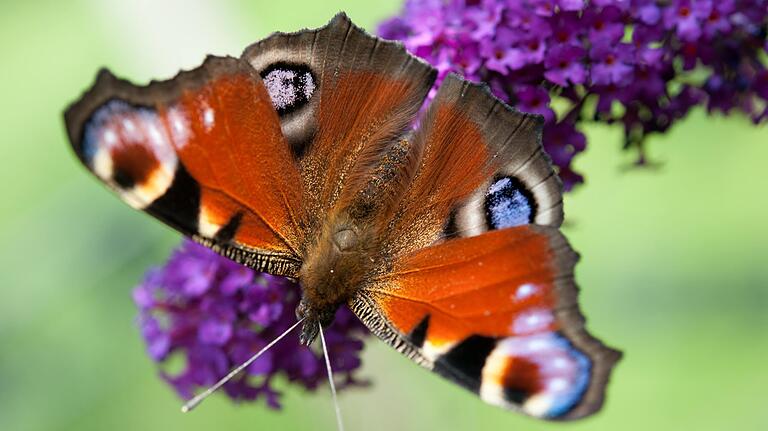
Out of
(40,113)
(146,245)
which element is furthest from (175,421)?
(40,113)

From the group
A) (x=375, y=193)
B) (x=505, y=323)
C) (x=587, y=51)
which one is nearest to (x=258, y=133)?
(x=375, y=193)

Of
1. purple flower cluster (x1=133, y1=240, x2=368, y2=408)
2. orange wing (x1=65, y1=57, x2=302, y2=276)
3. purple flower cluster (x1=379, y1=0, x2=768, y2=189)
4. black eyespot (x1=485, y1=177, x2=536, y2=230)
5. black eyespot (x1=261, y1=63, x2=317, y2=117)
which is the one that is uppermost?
purple flower cluster (x1=379, y1=0, x2=768, y2=189)

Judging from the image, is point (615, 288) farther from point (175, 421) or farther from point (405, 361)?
point (175, 421)

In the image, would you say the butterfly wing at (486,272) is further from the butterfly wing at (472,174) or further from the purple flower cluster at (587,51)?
the purple flower cluster at (587,51)

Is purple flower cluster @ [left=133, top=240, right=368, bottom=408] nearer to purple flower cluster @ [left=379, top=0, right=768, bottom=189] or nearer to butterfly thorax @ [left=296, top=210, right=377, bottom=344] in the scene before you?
butterfly thorax @ [left=296, top=210, right=377, bottom=344]

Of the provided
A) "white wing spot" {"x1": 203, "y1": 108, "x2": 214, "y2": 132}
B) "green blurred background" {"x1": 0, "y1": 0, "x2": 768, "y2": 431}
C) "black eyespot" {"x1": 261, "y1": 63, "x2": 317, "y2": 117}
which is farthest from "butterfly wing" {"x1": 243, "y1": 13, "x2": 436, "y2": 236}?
"green blurred background" {"x1": 0, "y1": 0, "x2": 768, "y2": 431}

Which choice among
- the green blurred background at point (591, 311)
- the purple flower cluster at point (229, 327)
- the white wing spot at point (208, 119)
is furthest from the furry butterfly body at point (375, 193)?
the green blurred background at point (591, 311)

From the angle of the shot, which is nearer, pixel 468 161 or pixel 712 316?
pixel 468 161
